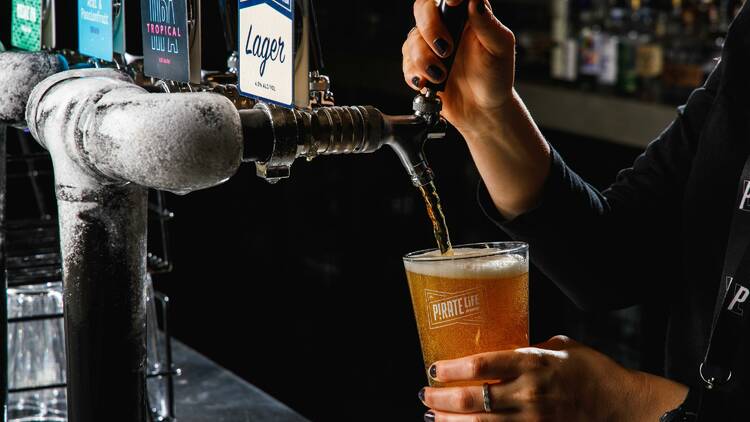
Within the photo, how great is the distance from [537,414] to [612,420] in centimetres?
18

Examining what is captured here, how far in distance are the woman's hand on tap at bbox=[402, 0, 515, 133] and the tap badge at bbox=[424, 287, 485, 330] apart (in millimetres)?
174

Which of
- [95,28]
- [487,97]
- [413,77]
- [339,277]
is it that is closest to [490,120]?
[487,97]

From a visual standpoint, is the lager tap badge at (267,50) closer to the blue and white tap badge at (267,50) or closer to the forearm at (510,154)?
the blue and white tap badge at (267,50)

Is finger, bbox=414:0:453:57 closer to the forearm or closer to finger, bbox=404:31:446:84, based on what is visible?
finger, bbox=404:31:446:84

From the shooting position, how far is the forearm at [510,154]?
115cm

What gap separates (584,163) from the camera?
13.1ft

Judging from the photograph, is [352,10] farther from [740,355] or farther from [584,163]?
[740,355]

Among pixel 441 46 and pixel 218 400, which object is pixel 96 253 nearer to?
pixel 441 46

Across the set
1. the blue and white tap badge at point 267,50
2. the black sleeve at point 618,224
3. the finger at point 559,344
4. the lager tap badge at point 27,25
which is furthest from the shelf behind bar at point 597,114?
the blue and white tap badge at point 267,50

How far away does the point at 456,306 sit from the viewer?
813 mm

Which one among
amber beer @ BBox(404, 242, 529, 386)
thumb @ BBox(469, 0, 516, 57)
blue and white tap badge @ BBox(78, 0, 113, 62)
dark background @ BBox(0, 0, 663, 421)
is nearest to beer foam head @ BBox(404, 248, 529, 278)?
amber beer @ BBox(404, 242, 529, 386)

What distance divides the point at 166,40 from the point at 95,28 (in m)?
0.20

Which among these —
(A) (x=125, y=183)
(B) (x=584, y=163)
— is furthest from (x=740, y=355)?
(B) (x=584, y=163)

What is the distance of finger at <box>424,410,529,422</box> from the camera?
0.86 meters
